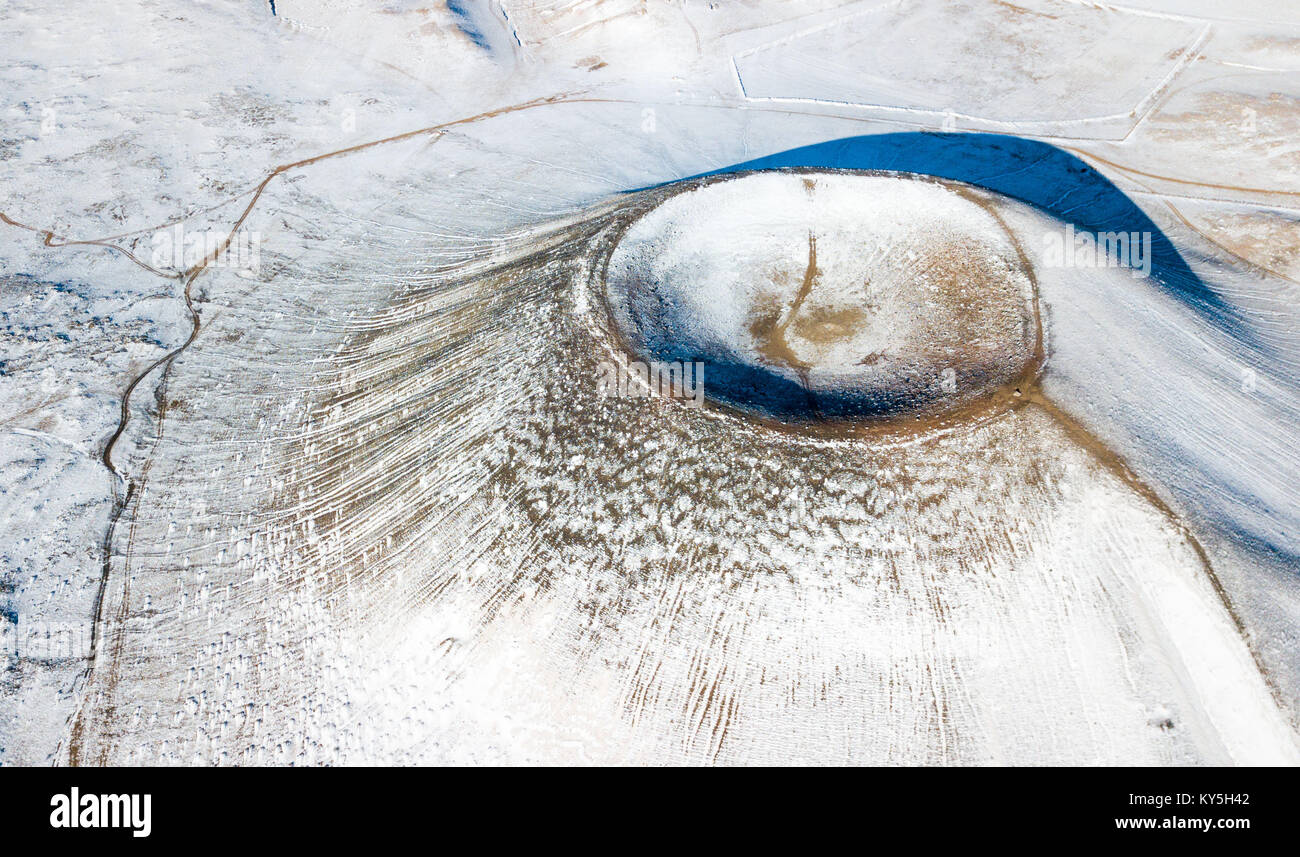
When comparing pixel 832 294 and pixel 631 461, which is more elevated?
pixel 832 294

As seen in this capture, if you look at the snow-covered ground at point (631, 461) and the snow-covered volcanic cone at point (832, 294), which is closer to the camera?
the snow-covered ground at point (631, 461)

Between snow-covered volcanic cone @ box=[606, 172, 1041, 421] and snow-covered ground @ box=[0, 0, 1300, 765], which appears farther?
snow-covered volcanic cone @ box=[606, 172, 1041, 421]

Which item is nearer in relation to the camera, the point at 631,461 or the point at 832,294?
the point at 631,461
